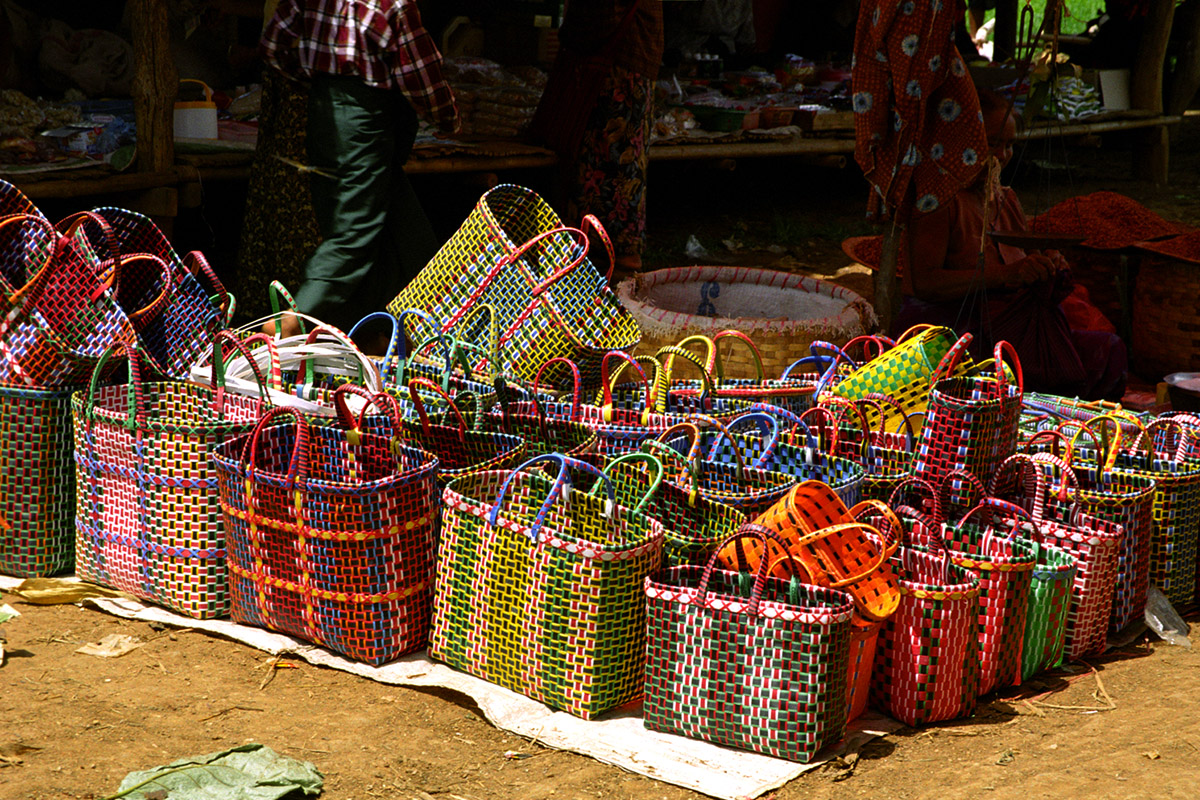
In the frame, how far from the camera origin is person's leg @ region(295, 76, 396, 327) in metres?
4.73

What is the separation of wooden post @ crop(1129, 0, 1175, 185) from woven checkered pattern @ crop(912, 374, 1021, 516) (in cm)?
914

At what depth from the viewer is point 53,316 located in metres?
3.19

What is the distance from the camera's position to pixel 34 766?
7.54 feet

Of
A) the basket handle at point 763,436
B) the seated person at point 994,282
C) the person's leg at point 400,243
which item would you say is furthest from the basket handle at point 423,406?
the seated person at point 994,282

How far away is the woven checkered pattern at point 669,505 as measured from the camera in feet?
9.05

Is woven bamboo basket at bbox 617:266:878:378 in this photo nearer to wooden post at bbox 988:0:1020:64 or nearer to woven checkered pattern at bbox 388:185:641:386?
woven checkered pattern at bbox 388:185:641:386

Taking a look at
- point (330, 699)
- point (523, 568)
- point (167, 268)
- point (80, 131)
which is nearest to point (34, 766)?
point (330, 699)

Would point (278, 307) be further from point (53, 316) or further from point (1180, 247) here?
point (1180, 247)

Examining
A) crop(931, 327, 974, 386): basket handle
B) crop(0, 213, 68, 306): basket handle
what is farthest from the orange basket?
crop(0, 213, 68, 306): basket handle

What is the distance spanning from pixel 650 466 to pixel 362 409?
28.5 inches

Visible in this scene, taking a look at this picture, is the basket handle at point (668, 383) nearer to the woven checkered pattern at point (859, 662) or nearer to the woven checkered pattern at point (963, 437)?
the woven checkered pattern at point (963, 437)

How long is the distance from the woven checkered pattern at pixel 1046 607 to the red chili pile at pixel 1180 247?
2.91 metres

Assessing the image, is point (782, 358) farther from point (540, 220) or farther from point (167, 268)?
point (167, 268)

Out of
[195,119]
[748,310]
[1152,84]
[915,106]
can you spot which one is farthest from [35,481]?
[1152,84]
